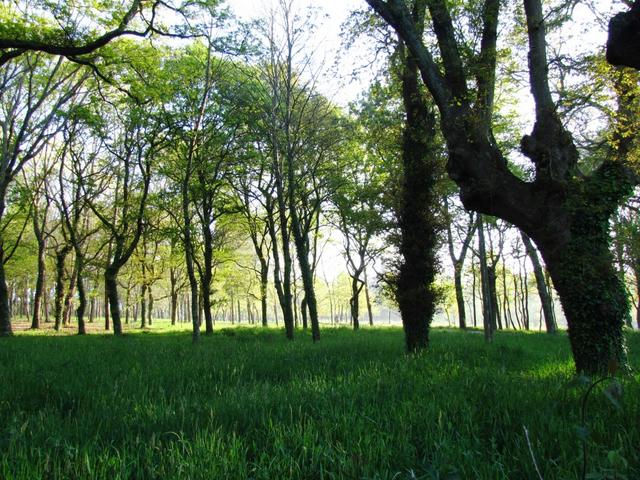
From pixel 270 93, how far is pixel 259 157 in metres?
3.53

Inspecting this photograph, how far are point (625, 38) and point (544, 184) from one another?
3.94m

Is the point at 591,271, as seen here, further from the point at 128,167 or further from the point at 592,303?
the point at 128,167

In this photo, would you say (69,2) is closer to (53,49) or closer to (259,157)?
(53,49)

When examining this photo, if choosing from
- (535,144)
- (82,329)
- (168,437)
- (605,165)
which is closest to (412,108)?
(535,144)

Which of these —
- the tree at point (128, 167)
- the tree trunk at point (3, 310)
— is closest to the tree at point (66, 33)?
the tree at point (128, 167)

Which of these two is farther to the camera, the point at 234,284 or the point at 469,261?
the point at 234,284

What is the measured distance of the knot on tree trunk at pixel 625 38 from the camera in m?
3.23

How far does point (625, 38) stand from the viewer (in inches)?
129

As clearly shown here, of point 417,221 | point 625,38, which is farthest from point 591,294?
point 417,221

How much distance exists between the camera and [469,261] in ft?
127

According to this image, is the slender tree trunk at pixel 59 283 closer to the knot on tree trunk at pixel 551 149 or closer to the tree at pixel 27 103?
the tree at pixel 27 103

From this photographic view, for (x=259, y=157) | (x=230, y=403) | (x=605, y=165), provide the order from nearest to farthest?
(x=230, y=403) → (x=605, y=165) → (x=259, y=157)

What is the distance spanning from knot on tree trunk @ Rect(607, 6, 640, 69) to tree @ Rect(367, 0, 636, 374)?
366 cm

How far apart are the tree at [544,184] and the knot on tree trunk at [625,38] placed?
3.66 m
